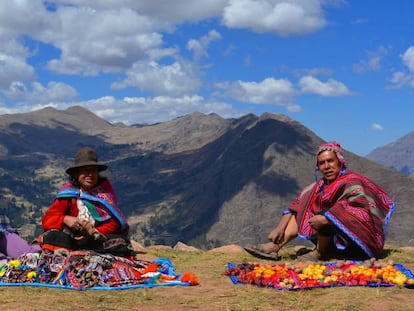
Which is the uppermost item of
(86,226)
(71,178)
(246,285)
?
A: (71,178)

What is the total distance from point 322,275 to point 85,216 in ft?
13.2

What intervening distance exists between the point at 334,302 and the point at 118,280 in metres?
3.05

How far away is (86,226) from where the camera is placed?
8.36 m

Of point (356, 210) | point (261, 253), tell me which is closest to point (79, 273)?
point (261, 253)

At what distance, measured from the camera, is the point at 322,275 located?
7.49 m

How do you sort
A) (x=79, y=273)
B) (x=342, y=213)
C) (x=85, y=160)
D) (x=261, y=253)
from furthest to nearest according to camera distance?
(x=261, y=253) → (x=85, y=160) → (x=342, y=213) → (x=79, y=273)

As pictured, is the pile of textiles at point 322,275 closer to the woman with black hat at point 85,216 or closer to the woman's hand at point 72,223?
the woman with black hat at point 85,216

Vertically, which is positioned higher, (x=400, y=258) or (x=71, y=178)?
(x=71, y=178)

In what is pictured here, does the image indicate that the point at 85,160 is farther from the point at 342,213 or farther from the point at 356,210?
the point at 356,210

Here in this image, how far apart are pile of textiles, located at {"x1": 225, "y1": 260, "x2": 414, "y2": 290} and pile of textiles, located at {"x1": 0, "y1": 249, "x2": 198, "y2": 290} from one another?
0.97m

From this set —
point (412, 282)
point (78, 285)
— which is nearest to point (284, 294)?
point (412, 282)

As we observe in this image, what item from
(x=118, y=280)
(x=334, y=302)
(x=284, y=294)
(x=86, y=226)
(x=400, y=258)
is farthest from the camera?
(x=400, y=258)

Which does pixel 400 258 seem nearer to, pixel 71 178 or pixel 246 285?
pixel 246 285

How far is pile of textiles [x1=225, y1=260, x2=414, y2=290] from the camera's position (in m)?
7.17
